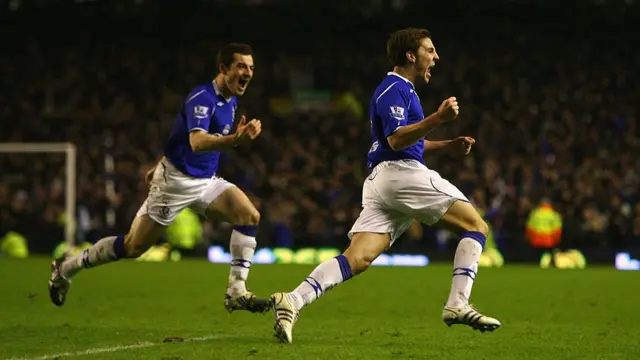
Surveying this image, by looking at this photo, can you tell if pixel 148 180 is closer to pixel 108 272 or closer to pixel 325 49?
pixel 108 272

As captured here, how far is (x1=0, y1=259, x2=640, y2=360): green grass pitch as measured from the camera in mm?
7059

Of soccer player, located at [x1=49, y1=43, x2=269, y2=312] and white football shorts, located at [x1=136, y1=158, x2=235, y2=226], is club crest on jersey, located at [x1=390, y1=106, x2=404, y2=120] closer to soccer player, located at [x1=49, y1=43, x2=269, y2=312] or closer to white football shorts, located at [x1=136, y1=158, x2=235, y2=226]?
soccer player, located at [x1=49, y1=43, x2=269, y2=312]

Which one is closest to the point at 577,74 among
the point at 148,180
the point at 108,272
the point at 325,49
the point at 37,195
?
the point at 325,49

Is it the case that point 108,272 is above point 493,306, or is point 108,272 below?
below

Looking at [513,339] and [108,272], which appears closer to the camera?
[513,339]

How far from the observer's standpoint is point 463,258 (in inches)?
287

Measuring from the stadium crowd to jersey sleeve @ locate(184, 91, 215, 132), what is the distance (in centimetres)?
1284

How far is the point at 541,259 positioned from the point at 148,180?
1240 cm

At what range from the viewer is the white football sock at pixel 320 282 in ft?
23.5

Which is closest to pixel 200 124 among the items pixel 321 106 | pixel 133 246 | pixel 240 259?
pixel 240 259

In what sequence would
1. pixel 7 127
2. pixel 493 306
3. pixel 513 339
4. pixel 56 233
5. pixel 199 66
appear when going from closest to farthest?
pixel 513 339
pixel 493 306
pixel 56 233
pixel 7 127
pixel 199 66

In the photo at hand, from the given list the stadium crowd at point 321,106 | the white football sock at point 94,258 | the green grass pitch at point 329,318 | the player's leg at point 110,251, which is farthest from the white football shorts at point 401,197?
the stadium crowd at point 321,106

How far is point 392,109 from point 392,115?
4 cm

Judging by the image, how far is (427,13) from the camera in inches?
1230
